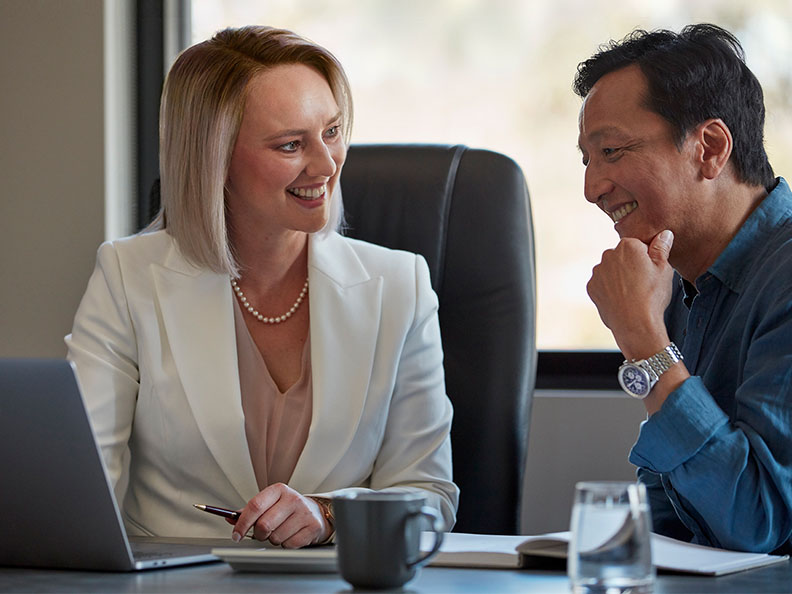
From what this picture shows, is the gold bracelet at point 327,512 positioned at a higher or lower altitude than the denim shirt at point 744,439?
lower

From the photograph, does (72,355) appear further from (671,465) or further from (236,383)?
(671,465)

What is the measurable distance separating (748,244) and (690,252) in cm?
11

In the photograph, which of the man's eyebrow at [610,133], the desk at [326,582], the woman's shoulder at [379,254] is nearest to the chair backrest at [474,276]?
the woman's shoulder at [379,254]

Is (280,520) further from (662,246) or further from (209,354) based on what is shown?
(662,246)

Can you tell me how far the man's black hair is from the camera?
55.6 inches

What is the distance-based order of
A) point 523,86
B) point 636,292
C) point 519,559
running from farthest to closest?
point 523,86
point 636,292
point 519,559

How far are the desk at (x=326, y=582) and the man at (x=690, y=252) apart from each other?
8.9 inches

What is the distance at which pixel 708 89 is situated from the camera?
142 centimetres

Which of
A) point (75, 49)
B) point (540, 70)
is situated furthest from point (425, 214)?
point (75, 49)

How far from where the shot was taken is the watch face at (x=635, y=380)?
1253mm

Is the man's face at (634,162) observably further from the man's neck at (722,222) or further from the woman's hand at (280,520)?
the woman's hand at (280,520)

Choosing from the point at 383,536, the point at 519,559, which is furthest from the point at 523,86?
the point at 383,536

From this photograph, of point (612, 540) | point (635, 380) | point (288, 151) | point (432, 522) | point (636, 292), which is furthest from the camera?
point (288, 151)

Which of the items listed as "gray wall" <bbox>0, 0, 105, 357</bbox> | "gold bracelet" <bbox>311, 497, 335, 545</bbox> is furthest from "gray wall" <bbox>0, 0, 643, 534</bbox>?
"gold bracelet" <bbox>311, 497, 335, 545</bbox>
